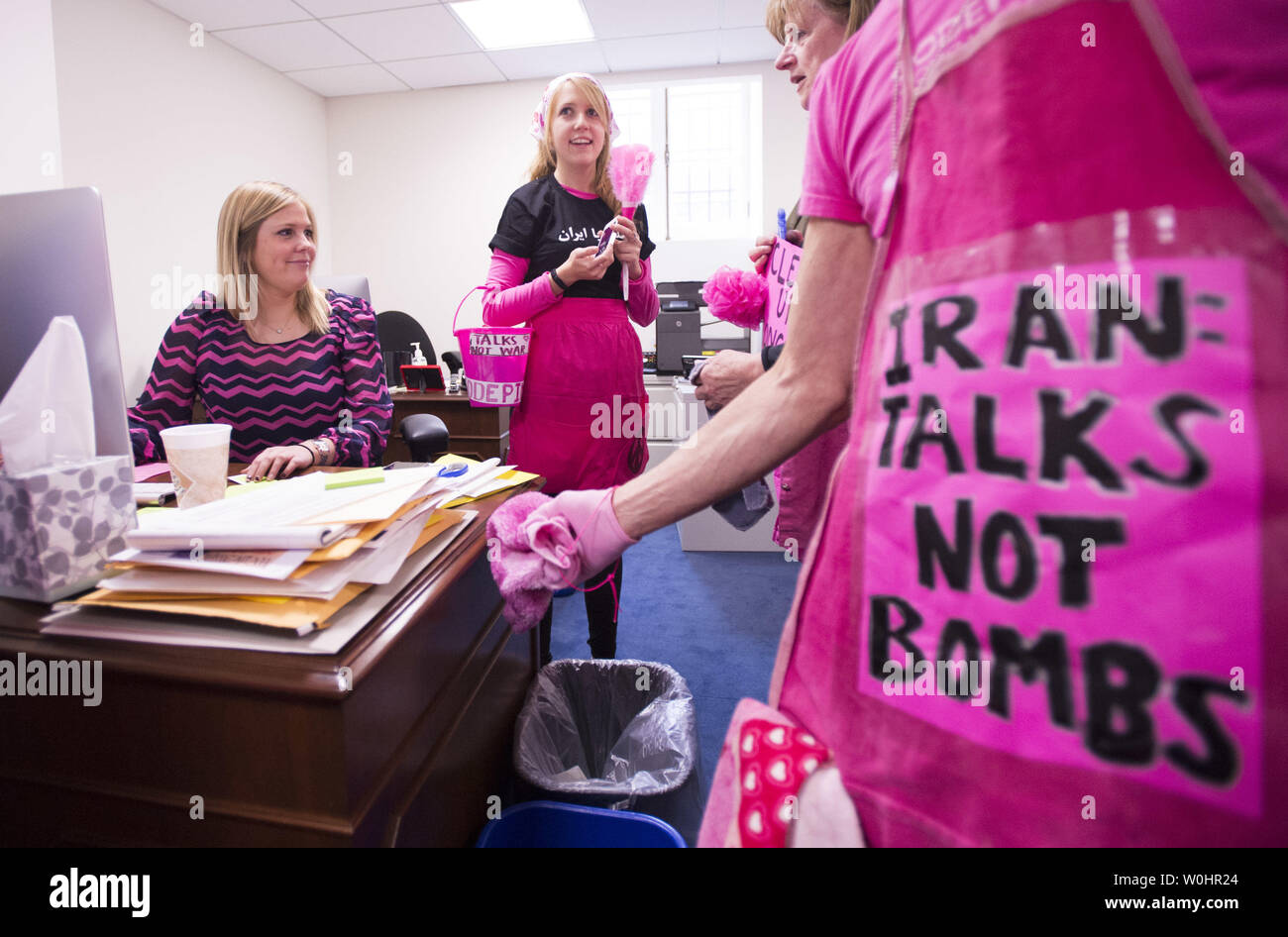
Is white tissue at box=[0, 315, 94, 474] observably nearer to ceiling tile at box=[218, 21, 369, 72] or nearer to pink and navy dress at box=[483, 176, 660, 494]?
pink and navy dress at box=[483, 176, 660, 494]

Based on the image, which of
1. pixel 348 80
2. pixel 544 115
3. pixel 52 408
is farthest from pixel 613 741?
pixel 348 80

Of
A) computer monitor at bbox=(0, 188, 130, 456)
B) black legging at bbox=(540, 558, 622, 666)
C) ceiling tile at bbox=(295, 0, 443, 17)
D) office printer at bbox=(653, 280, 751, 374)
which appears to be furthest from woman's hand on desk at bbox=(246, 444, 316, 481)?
ceiling tile at bbox=(295, 0, 443, 17)

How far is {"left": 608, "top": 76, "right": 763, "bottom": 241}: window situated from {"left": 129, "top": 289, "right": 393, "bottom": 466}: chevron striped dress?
3.59 metres

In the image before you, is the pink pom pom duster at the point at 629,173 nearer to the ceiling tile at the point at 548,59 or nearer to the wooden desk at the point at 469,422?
the wooden desk at the point at 469,422

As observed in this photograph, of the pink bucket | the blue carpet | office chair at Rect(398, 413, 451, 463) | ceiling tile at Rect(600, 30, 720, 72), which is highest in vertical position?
ceiling tile at Rect(600, 30, 720, 72)

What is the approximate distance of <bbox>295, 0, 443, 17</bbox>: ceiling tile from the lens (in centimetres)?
353

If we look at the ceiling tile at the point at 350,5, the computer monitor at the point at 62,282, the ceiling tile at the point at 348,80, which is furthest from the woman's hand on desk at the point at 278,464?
the ceiling tile at the point at 348,80

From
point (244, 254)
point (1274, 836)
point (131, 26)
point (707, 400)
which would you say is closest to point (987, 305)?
point (1274, 836)

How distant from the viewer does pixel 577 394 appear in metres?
1.74

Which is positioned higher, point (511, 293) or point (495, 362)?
point (511, 293)

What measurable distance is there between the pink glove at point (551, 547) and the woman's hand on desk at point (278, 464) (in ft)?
2.70

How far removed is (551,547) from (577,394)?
1116mm

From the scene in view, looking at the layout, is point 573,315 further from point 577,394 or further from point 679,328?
point 679,328

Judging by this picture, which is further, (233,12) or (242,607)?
(233,12)
